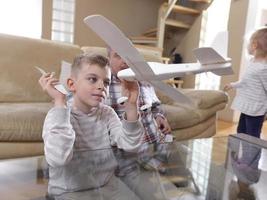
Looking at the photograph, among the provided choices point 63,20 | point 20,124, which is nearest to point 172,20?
point 63,20

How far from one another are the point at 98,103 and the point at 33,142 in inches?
27.6

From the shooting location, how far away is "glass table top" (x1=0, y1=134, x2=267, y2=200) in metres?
0.91

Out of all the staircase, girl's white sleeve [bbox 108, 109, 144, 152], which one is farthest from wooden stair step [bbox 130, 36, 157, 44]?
girl's white sleeve [bbox 108, 109, 144, 152]

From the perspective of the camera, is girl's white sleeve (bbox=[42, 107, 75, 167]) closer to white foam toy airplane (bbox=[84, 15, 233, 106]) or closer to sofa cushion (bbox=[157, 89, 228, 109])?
white foam toy airplane (bbox=[84, 15, 233, 106])

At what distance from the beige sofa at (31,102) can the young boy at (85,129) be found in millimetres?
573

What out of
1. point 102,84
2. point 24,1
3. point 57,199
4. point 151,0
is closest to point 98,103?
point 102,84

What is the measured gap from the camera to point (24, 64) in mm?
1913

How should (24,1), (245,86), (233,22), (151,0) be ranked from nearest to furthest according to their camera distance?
(245,86) → (24,1) → (233,22) → (151,0)

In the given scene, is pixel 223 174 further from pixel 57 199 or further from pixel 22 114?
pixel 22 114

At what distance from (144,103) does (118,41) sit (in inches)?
35.5

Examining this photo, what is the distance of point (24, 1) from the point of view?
3322 mm

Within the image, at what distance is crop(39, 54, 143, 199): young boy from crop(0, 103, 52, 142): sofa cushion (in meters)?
0.56

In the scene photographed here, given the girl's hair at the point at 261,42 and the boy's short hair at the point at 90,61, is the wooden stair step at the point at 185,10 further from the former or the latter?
the boy's short hair at the point at 90,61

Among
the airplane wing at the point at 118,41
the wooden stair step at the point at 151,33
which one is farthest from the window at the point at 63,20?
the airplane wing at the point at 118,41
